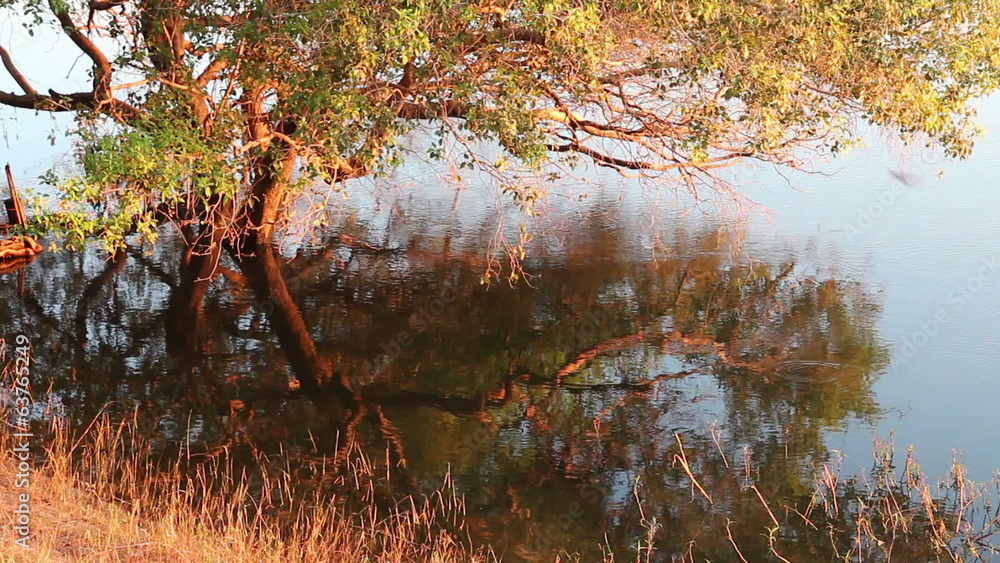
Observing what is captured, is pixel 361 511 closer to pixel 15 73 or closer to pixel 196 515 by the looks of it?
pixel 196 515

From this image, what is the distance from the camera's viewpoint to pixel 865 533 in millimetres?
8562

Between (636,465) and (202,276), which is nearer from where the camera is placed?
(636,465)

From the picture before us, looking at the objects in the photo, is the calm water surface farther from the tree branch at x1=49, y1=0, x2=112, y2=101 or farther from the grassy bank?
the tree branch at x1=49, y1=0, x2=112, y2=101

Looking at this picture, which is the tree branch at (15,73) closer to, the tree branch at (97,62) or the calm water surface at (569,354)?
the tree branch at (97,62)

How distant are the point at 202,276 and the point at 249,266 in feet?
2.91

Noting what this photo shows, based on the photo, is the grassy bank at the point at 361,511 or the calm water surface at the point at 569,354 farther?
the calm water surface at the point at 569,354

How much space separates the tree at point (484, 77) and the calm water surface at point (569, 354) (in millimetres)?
2234

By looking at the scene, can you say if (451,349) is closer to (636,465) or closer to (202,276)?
(636,465)

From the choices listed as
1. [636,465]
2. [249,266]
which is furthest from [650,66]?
[249,266]

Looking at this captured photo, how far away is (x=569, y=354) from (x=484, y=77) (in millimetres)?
3820

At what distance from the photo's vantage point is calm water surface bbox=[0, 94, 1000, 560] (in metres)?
9.85

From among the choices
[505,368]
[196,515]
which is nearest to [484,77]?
[505,368]

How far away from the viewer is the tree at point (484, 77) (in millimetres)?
10617

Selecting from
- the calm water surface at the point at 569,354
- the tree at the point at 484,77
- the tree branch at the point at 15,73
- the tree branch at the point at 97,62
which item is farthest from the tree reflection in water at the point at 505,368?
the tree branch at the point at 97,62
